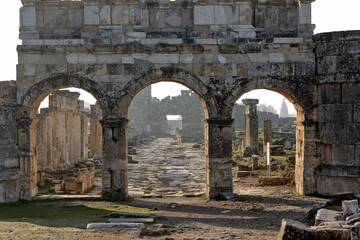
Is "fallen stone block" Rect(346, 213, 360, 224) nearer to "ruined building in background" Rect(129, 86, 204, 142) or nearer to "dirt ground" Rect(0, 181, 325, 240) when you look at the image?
"dirt ground" Rect(0, 181, 325, 240)

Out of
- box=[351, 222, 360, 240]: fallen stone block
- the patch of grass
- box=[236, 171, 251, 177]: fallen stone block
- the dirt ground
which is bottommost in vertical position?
the patch of grass

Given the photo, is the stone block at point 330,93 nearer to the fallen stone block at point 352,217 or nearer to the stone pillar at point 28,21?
the fallen stone block at point 352,217

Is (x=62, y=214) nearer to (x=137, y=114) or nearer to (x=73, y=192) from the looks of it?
(x=73, y=192)

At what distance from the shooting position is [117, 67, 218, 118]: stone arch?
1398cm

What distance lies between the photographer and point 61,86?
14062 millimetres

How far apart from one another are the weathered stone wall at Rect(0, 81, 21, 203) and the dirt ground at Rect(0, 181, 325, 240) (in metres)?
0.49

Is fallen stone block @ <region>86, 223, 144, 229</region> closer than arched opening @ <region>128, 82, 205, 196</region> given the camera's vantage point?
Yes

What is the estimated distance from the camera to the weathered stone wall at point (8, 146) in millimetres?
13508

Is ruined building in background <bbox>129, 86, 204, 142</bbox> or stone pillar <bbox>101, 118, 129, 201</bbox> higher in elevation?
ruined building in background <bbox>129, 86, 204, 142</bbox>

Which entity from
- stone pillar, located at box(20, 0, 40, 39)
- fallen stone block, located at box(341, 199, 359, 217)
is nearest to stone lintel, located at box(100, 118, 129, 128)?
stone pillar, located at box(20, 0, 40, 39)

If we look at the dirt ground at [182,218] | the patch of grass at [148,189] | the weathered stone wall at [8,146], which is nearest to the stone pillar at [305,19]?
the dirt ground at [182,218]

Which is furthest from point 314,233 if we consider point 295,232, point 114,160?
point 114,160

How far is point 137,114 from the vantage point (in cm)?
5975

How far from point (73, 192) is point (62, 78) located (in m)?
4.15
